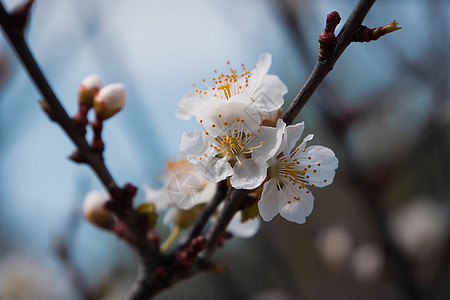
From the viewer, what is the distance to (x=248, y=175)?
2.53ft

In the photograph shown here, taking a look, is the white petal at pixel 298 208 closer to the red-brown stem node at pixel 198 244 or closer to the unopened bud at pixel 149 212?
the red-brown stem node at pixel 198 244

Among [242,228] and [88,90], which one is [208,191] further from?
[88,90]

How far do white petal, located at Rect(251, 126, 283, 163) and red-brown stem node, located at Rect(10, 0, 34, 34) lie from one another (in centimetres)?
43

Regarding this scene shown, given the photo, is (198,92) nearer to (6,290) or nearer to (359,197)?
(359,197)

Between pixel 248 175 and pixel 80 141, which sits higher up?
pixel 80 141

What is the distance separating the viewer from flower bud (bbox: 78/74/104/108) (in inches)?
38.3

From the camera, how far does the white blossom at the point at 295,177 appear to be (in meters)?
0.82

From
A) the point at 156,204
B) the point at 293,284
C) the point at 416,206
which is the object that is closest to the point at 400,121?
the point at 416,206

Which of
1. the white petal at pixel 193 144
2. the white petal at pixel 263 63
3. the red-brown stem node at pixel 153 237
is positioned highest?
the white petal at pixel 263 63

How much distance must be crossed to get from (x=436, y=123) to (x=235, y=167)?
151 cm

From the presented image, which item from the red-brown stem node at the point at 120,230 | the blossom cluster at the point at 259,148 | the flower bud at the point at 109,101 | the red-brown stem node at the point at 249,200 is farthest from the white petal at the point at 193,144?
the red-brown stem node at the point at 120,230

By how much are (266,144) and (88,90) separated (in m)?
0.45

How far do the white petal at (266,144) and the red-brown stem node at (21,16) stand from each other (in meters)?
0.43

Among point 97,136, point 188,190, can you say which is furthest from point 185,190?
point 97,136
